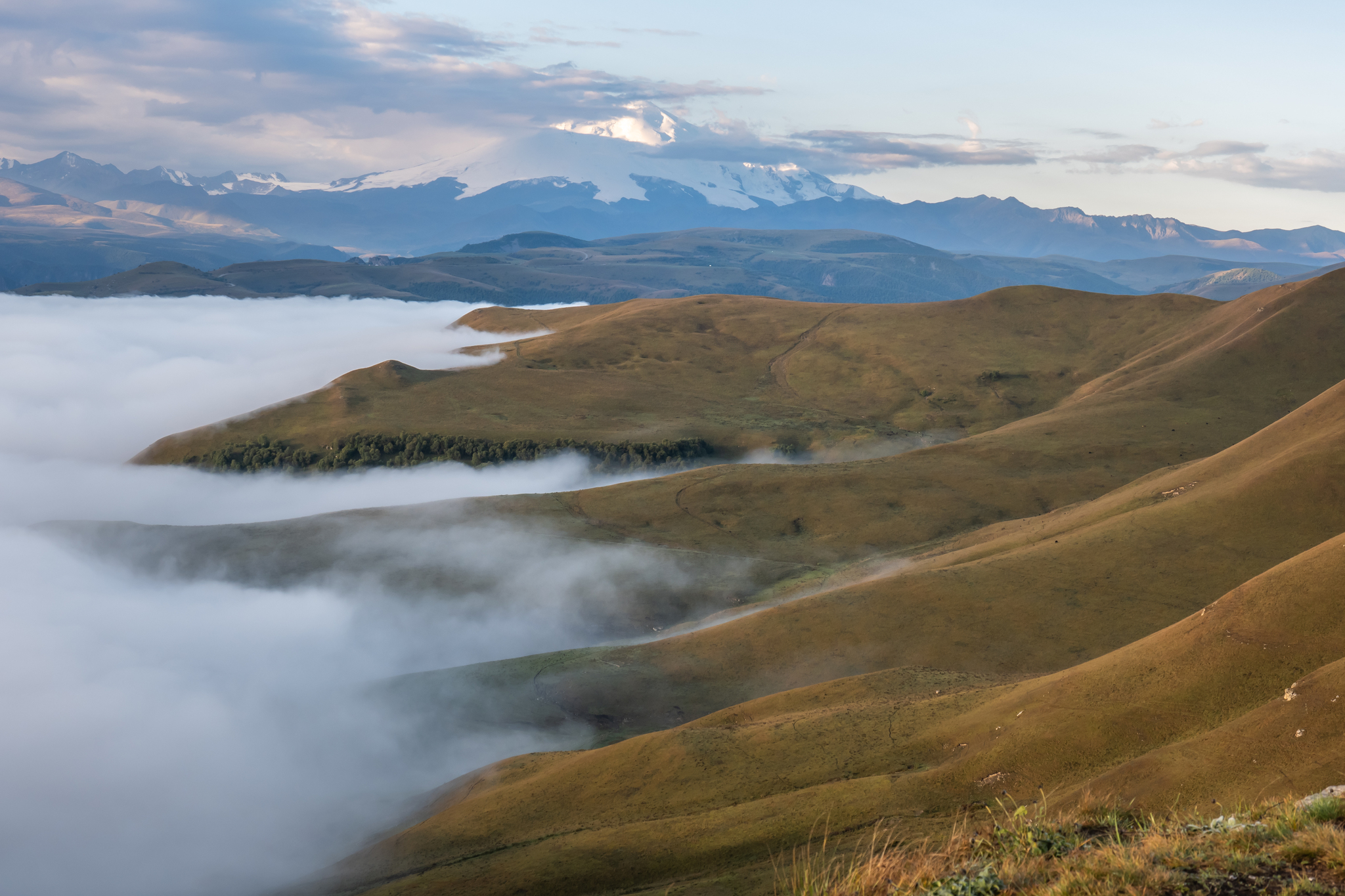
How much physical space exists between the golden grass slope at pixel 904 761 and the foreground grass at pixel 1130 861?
12.3 meters

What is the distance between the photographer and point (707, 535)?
13812cm

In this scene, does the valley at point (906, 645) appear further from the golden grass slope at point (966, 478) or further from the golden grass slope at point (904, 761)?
the golden grass slope at point (966, 478)

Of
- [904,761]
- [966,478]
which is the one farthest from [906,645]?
[966,478]

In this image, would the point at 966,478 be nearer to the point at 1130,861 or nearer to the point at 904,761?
the point at 904,761

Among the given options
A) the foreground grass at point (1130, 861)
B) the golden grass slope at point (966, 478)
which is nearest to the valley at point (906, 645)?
the golden grass slope at point (966, 478)

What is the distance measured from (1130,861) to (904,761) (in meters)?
28.7

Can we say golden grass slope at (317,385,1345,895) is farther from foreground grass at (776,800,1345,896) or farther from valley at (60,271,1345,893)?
foreground grass at (776,800,1345,896)

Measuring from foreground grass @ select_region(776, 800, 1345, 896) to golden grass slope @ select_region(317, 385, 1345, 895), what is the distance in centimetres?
1234

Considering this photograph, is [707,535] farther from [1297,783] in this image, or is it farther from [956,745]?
[1297,783]

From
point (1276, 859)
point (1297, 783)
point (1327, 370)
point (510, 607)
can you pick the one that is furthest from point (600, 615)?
point (1327, 370)

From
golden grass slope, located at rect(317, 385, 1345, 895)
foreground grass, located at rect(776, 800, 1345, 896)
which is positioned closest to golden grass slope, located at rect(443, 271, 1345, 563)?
golden grass slope, located at rect(317, 385, 1345, 895)

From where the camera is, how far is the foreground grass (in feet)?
44.0

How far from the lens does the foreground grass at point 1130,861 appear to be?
528 inches

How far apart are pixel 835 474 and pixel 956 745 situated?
367 ft
